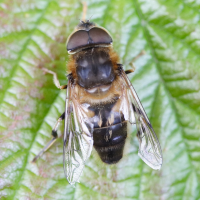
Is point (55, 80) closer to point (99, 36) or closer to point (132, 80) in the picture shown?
point (99, 36)

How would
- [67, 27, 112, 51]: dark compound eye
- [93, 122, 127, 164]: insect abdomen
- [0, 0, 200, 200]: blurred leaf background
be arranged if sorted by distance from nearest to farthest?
[93, 122, 127, 164]: insect abdomen → [67, 27, 112, 51]: dark compound eye → [0, 0, 200, 200]: blurred leaf background

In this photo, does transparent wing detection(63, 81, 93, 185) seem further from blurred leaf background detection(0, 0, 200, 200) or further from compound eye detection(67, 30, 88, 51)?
compound eye detection(67, 30, 88, 51)

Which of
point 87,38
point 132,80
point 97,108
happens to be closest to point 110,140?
point 97,108

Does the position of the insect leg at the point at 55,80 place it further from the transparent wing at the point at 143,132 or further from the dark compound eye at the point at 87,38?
the transparent wing at the point at 143,132

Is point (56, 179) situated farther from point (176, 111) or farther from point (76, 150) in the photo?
point (176, 111)

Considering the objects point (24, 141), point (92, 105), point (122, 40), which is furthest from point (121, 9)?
point (24, 141)

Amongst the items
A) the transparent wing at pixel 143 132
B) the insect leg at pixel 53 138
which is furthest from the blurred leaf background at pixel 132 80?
the transparent wing at pixel 143 132

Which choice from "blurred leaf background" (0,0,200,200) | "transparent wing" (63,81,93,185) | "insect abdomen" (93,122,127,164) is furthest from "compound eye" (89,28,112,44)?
"insect abdomen" (93,122,127,164)
